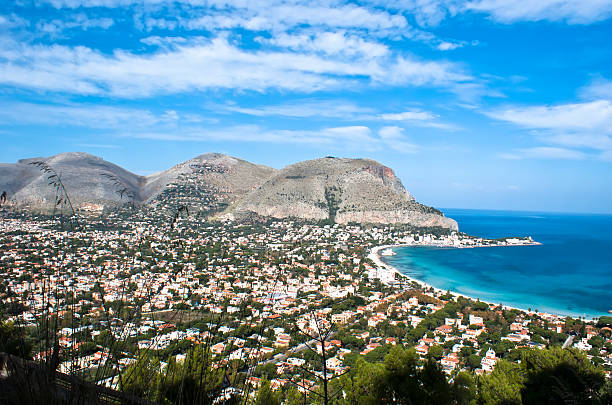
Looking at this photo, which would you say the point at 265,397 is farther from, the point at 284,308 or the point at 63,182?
the point at 63,182

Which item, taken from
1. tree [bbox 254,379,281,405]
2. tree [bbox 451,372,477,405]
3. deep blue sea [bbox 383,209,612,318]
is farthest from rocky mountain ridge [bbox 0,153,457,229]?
tree [bbox 451,372,477,405]

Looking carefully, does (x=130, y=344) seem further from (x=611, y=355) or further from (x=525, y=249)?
(x=525, y=249)

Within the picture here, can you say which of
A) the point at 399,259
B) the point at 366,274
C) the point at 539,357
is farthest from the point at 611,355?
the point at 399,259

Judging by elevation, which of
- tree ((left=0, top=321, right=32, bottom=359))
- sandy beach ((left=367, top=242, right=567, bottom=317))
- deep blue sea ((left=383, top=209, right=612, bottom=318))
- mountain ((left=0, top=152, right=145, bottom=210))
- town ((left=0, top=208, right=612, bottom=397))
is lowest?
deep blue sea ((left=383, top=209, right=612, bottom=318))

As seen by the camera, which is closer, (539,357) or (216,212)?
(539,357)

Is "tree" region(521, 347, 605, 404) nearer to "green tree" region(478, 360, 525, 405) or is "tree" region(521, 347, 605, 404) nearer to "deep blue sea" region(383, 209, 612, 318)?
"green tree" region(478, 360, 525, 405)

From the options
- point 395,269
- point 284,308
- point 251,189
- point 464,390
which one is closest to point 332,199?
point 251,189

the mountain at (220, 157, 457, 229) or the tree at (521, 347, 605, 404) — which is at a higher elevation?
the mountain at (220, 157, 457, 229)

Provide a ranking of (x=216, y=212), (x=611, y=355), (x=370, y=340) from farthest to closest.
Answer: (x=216, y=212) < (x=370, y=340) < (x=611, y=355)
